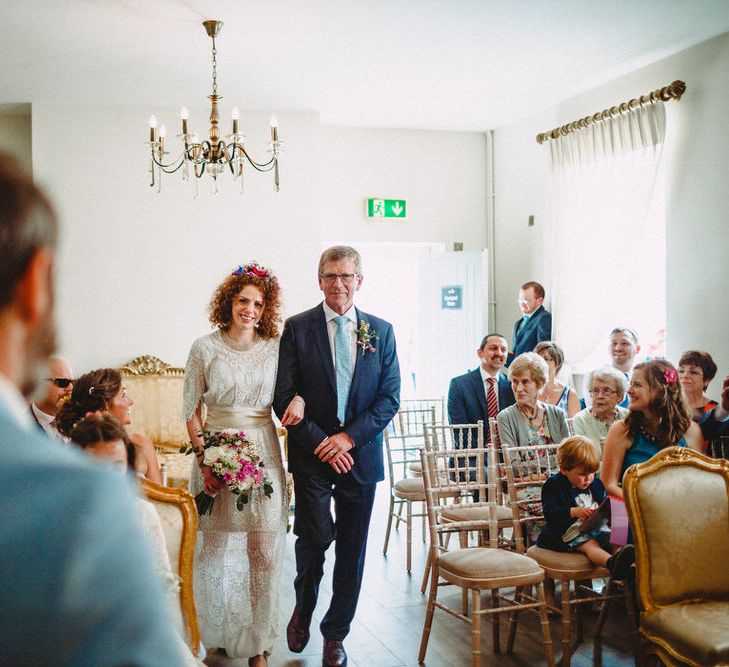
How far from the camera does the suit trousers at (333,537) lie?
12.2 ft

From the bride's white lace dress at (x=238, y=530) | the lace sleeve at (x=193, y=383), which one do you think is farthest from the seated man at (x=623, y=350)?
the lace sleeve at (x=193, y=383)

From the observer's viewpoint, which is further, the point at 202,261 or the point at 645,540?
the point at 202,261

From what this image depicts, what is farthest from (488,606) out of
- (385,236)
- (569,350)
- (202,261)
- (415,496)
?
(385,236)

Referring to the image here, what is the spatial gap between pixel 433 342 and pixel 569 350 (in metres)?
1.79

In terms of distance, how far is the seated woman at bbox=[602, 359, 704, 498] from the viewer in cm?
379

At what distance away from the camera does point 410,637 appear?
4102mm

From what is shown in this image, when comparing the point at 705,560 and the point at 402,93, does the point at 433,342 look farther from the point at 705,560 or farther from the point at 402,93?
the point at 705,560

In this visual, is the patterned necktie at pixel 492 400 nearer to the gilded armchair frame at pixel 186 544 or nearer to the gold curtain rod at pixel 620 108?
the gold curtain rod at pixel 620 108

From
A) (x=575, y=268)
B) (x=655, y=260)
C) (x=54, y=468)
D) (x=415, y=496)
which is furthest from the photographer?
(x=575, y=268)

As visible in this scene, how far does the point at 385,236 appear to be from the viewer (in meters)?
8.70

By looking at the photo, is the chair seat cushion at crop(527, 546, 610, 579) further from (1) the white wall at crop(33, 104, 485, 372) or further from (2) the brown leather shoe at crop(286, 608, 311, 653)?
(1) the white wall at crop(33, 104, 485, 372)

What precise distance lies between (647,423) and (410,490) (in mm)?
2087

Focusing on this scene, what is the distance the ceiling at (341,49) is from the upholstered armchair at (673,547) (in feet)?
10.8

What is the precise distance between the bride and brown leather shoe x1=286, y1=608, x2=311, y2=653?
163mm
